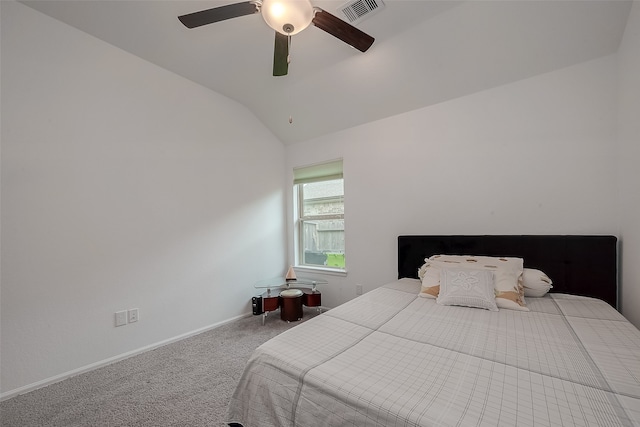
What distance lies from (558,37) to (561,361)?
2.21 meters

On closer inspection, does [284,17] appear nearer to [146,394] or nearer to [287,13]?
[287,13]

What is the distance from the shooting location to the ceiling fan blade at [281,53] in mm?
1612

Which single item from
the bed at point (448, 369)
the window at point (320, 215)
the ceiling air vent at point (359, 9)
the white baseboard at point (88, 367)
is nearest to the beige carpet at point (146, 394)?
the white baseboard at point (88, 367)

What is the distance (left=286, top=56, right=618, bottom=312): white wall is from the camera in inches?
77.2

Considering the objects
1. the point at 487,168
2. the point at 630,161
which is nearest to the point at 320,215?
the point at 487,168

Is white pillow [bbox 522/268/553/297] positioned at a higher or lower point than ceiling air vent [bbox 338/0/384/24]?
lower

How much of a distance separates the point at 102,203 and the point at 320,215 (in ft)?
7.80

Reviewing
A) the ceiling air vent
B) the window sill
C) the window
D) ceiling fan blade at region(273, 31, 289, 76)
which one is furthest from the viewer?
the window

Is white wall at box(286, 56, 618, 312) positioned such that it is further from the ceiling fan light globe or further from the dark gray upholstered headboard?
the ceiling fan light globe

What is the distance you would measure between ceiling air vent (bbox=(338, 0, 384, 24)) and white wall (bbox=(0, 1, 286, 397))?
180 centimetres

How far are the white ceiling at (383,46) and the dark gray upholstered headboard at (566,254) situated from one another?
1395 mm

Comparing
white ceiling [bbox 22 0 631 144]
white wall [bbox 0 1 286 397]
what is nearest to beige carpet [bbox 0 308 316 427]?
white wall [bbox 0 1 286 397]

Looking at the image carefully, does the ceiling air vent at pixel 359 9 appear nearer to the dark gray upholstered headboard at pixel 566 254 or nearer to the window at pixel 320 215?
the window at pixel 320 215

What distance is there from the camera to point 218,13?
1.48m
